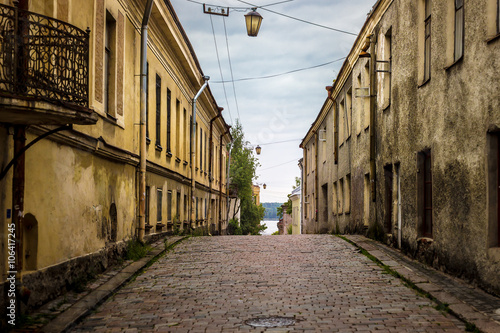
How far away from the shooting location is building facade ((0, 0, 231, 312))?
21.4 feet

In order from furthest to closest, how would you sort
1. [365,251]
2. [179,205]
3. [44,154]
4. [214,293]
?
1. [179,205]
2. [365,251]
3. [214,293]
4. [44,154]

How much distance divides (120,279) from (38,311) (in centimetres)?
282

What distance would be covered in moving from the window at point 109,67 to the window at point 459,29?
21.4ft

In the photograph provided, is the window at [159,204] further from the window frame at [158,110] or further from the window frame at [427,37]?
the window frame at [427,37]

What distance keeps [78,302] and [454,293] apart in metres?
5.17

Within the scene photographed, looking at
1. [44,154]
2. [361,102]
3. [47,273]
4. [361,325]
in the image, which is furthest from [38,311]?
[361,102]

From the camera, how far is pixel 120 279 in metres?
10.1

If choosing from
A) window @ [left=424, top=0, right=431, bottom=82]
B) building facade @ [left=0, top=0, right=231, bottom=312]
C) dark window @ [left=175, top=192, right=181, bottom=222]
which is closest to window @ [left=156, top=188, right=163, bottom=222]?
building facade @ [left=0, top=0, right=231, bottom=312]

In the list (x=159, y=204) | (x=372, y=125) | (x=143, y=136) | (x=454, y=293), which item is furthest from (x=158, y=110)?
(x=454, y=293)

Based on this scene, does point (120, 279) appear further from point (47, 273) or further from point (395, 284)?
point (395, 284)

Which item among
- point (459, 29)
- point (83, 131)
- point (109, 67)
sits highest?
point (459, 29)

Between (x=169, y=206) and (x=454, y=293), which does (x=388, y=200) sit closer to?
(x=454, y=293)

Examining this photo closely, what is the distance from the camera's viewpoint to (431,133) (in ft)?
36.2

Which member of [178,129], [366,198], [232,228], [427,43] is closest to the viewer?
[427,43]
